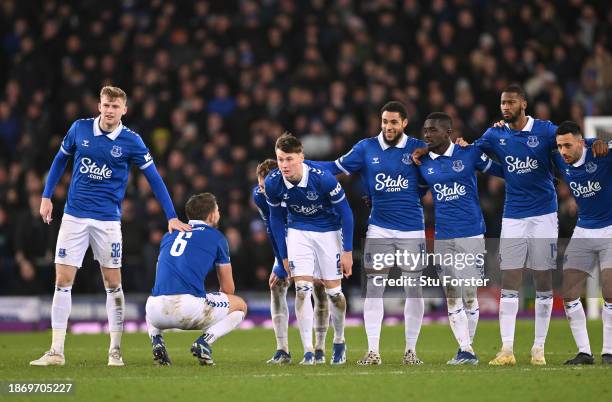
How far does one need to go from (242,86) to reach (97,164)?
1169cm

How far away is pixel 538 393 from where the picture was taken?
9.22 meters

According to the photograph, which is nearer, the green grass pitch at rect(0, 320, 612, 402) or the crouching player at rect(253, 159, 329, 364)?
the green grass pitch at rect(0, 320, 612, 402)

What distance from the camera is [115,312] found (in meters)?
11.8

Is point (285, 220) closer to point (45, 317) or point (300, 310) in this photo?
point (300, 310)

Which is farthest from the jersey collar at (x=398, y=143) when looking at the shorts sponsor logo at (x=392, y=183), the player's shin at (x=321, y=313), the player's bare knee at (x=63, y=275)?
the player's bare knee at (x=63, y=275)

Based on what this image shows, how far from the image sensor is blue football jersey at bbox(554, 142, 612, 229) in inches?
449

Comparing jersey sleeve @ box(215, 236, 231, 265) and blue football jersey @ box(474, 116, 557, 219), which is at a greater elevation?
blue football jersey @ box(474, 116, 557, 219)

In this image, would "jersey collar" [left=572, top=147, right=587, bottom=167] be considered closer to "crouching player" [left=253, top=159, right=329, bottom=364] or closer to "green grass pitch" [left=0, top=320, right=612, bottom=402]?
"green grass pitch" [left=0, top=320, right=612, bottom=402]

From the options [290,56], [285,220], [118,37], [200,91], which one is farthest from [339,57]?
[285,220]

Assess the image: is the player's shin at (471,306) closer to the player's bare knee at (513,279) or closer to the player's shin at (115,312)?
the player's bare knee at (513,279)

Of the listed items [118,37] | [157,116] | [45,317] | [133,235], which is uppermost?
[118,37]

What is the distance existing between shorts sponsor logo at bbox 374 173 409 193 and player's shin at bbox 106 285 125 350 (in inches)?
113

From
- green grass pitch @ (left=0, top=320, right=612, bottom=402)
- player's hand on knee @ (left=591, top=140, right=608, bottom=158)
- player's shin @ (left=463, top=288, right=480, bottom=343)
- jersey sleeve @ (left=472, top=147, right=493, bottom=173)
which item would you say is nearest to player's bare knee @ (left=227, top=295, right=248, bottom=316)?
green grass pitch @ (left=0, top=320, right=612, bottom=402)

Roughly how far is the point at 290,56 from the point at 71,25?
15.3 ft
